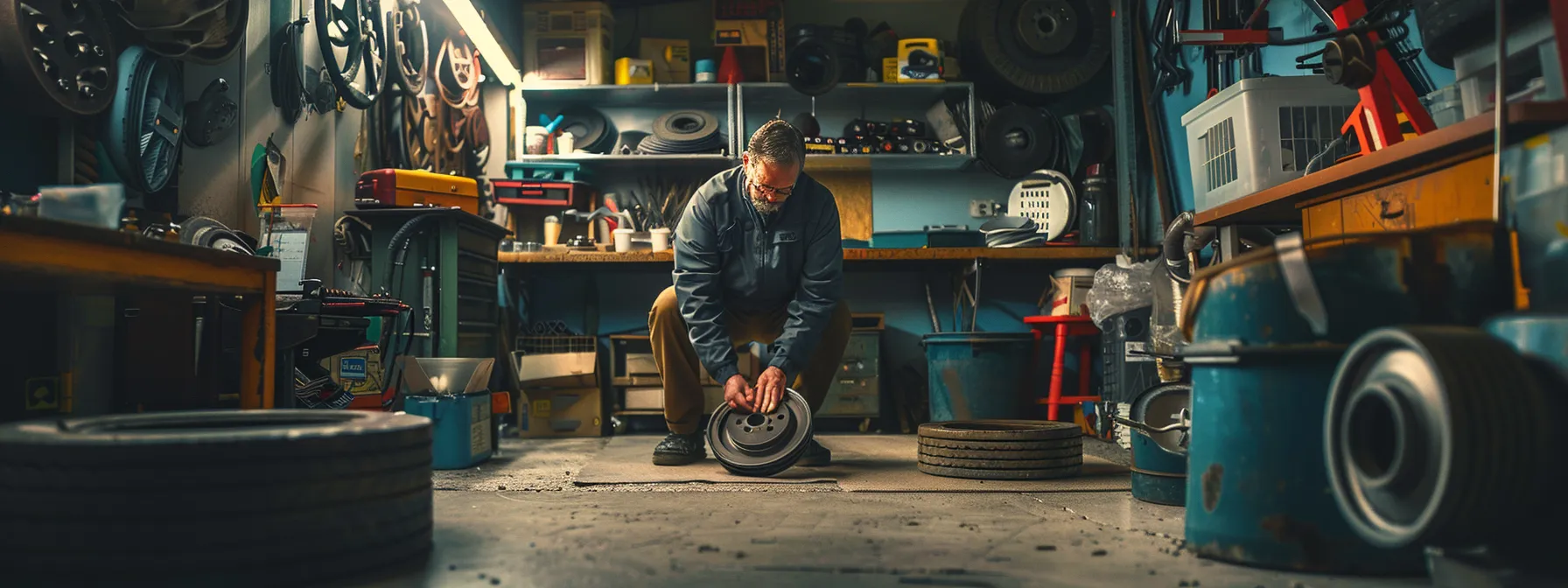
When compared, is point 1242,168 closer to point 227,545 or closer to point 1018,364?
point 1018,364

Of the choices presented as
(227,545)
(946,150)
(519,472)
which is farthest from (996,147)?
(227,545)

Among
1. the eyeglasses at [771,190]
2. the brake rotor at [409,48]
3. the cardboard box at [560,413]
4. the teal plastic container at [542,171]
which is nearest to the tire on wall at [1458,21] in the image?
the eyeglasses at [771,190]

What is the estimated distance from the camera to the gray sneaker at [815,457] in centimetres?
340

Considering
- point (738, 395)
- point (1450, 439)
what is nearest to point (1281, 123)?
point (738, 395)

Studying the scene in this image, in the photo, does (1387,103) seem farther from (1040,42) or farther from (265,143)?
(265,143)

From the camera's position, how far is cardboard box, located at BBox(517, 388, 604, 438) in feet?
15.9

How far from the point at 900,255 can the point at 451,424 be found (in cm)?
253

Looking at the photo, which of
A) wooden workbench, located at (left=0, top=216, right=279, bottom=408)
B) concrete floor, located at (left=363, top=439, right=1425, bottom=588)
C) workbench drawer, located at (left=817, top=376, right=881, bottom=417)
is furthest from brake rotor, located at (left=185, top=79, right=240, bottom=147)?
workbench drawer, located at (left=817, top=376, right=881, bottom=417)

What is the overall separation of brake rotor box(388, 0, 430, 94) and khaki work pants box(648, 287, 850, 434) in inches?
83.2

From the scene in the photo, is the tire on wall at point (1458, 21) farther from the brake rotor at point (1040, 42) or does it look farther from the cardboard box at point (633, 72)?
the cardboard box at point (633, 72)

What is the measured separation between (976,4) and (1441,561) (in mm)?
4800

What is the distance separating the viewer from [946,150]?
5.66m

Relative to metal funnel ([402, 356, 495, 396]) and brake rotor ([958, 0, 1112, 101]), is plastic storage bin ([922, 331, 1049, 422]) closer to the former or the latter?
brake rotor ([958, 0, 1112, 101])

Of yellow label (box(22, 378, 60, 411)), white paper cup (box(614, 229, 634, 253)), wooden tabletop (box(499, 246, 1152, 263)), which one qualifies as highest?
white paper cup (box(614, 229, 634, 253))
